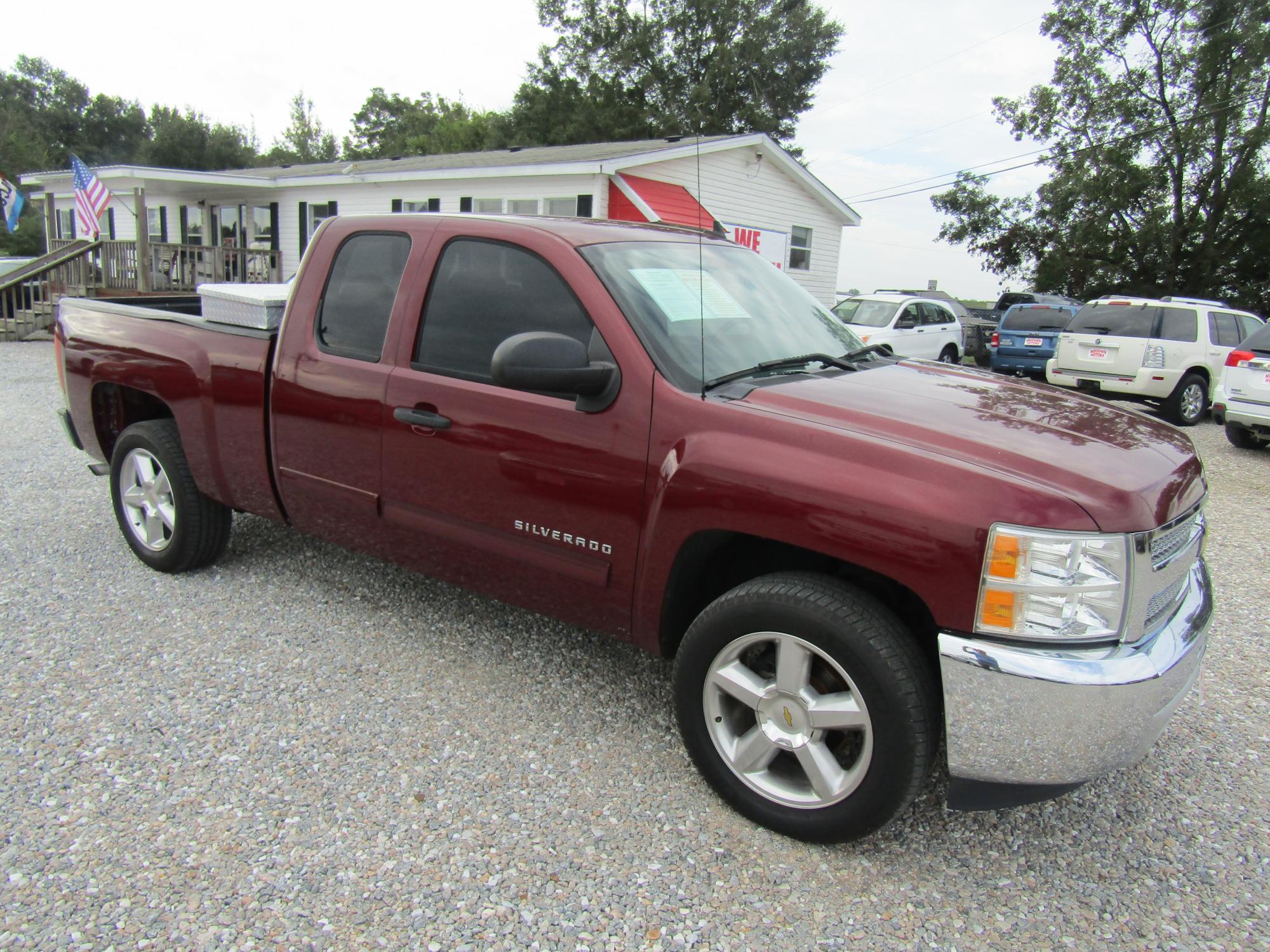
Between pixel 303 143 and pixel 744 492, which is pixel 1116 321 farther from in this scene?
pixel 303 143

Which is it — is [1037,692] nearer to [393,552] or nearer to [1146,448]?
[1146,448]

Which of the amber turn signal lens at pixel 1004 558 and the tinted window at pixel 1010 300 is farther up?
the tinted window at pixel 1010 300

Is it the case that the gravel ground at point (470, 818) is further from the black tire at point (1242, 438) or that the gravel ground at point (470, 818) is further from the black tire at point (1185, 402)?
the black tire at point (1185, 402)

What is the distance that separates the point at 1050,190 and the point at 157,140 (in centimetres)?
4845

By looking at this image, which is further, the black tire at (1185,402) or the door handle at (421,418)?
the black tire at (1185,402)

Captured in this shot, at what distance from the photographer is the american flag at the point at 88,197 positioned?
17.8m

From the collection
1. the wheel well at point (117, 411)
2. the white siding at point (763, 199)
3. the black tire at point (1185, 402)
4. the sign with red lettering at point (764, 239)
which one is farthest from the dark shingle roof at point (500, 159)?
the wheel well at point (117, 411)

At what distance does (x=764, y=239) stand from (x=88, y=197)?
14590mm

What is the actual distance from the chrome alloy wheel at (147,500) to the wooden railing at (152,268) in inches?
581

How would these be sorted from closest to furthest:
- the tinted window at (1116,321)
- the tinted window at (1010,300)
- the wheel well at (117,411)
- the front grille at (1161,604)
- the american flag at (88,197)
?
1. the front grille at (1161,604)
2. the wheel well at (117,411)
3. the tinted window at (1116,321)
4. the american flag at (88,197)
5. the tinted window at (1010,300)

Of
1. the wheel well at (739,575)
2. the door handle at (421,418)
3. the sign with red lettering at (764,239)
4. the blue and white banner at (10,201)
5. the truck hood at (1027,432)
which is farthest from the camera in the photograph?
the blue and white banner at (10,201)

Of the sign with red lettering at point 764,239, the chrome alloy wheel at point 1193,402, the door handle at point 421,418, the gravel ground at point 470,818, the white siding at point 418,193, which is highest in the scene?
the white siding at point 418,193

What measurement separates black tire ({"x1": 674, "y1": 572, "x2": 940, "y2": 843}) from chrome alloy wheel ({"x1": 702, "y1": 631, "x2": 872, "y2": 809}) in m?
0.01

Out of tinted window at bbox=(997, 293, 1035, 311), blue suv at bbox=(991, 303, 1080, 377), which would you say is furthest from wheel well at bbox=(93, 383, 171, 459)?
tinted window at bbox=(997, 293, 1035, 311)
